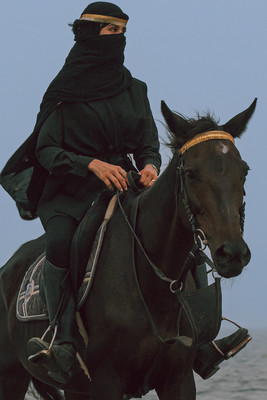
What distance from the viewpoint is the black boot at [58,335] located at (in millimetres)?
7578

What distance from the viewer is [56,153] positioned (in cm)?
802

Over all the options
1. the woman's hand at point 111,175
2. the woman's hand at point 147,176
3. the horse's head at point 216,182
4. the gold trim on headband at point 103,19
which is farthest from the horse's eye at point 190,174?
the gold trim on headband at point 103,19

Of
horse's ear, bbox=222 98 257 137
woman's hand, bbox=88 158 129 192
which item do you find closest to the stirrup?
woman's hand, bbox=88 158 129 192

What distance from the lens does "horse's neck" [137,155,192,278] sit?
7.07 metres

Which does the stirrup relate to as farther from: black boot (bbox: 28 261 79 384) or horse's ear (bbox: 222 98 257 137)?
horse's ear (bbox: 222 98 257 137)

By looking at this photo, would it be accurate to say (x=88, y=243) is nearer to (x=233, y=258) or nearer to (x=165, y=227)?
(x=165, y=227)

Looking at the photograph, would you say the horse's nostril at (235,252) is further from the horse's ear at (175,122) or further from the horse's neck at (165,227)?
the horse's ear at (175,122)

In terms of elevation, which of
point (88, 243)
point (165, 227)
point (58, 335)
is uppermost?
point (165, 227)

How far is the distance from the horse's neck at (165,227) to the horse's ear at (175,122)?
0.23m

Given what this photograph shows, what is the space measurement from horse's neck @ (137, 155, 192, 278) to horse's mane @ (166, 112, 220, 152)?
14cm

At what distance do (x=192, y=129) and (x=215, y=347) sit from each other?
79.4 inches

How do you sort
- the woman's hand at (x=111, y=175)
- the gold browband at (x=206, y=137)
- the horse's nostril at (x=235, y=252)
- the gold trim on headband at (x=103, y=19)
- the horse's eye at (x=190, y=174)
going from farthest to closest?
the gold trim on headband at (x=103, y=19), the woman's hand at (x=111, y=175), the gold browband at (x=206, y=137), the horse's eye at (x=190, y=174), the horse's nostril at (x=235, y=252)

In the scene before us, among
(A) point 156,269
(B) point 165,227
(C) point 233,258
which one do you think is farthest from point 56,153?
(C) point 233,258

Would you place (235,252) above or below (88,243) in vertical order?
above
